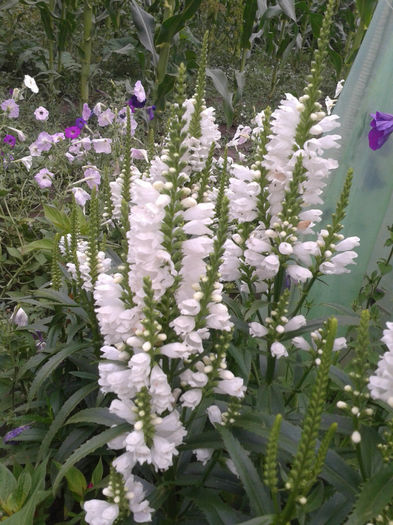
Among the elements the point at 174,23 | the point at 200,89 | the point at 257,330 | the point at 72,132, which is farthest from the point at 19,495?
the point at 174,23

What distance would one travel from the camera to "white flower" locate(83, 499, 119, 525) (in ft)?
4.52

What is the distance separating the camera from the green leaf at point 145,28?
5207mm

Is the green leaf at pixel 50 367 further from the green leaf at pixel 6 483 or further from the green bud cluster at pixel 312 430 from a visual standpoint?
the green bud cluster at pixel 312 430

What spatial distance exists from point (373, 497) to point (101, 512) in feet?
2.32

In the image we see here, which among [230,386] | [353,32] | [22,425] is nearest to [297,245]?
[230,386]

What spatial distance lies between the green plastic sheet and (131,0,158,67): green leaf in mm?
2913

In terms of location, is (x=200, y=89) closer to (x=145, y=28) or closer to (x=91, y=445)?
(x=91, y=445)

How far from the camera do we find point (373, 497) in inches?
48.6

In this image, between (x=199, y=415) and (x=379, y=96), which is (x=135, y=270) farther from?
(x=379, y=96)

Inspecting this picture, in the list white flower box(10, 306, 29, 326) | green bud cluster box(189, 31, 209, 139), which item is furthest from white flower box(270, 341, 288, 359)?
white flower box(10, 306, 29, 326)

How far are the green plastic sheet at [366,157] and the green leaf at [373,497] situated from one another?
144cm

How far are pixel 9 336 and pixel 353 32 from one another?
7.06 m

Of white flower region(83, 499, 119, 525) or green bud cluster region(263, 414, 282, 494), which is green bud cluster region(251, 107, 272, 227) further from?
white flower region(83, 499, 119, 525)

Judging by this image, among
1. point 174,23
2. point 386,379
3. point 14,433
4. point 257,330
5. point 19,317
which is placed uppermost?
point 174,23
